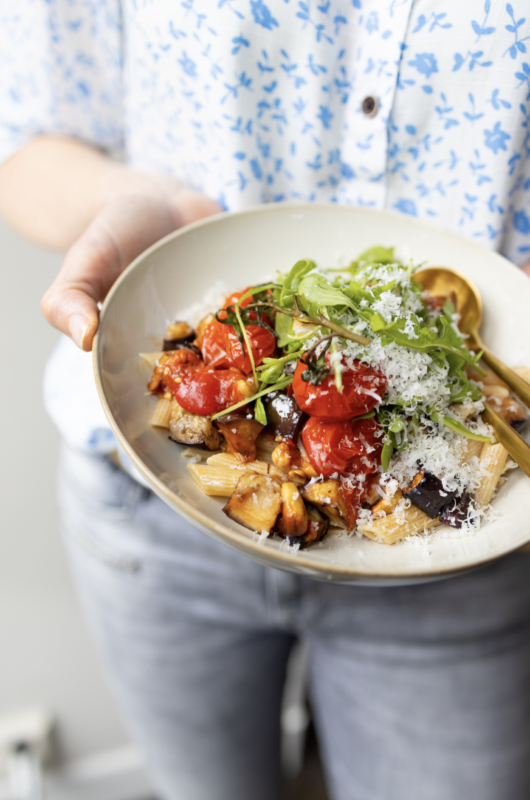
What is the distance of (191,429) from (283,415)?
0.17 m

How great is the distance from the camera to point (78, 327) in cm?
96

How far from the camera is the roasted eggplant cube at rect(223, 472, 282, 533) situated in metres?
0.89

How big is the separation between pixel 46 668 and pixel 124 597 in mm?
1499

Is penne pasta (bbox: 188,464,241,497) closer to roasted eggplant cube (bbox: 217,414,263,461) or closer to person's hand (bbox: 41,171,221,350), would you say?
roasted eggplant cube (bbox: 217,414,263,461)

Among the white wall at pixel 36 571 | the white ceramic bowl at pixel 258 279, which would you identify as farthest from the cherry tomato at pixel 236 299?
the white wall at pixel 36 571

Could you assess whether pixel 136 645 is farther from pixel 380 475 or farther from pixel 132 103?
pixel 132 103

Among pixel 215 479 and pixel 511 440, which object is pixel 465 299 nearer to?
pixel 511 440

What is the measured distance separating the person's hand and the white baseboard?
279 cm

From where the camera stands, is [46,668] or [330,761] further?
[46,668]

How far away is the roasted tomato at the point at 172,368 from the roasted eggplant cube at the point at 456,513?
0.53 meters

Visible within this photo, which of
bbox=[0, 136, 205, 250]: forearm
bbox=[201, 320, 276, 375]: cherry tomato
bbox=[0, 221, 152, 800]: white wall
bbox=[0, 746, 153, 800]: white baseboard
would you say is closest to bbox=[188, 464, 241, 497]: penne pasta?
bbox=[201, 320, 276, 375]: cherry tomato

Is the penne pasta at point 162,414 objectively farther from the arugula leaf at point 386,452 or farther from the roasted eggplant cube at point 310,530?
the arugula leaf at point 386,452

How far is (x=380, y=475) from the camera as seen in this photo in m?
0.99

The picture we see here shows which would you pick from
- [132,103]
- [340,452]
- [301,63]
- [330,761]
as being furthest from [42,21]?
[330,761]
